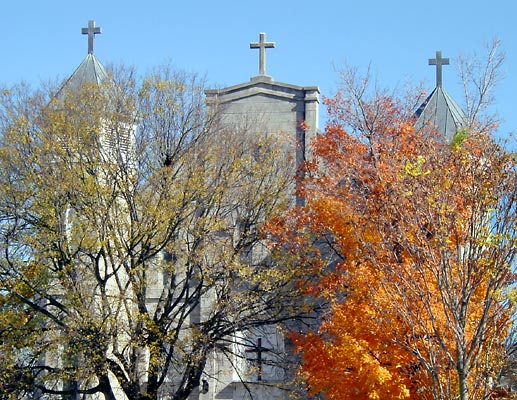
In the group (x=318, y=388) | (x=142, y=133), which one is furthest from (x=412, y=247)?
(x=142, y=133)

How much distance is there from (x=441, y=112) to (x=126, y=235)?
1162 cm

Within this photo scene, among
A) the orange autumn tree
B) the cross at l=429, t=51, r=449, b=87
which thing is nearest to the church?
the cross at l=429, t=51, r=449, b=87

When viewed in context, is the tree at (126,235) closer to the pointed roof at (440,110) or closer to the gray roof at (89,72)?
the gray roof at (89,72)

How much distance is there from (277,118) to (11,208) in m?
9.36

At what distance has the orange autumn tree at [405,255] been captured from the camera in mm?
17047

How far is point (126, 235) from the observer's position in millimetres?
27547

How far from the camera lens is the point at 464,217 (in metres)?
17.5

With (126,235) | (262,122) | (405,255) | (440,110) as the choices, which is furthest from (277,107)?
(405,255)

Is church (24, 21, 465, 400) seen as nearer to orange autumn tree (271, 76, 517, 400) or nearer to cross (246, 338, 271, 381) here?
cross (246, 338, 271, 381)

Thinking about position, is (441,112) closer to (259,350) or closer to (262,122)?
(262,122)

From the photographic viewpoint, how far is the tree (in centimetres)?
2638

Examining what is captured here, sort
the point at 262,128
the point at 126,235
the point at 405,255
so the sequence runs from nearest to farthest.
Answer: the point at 405,255 < the point at 126,235 < the point at 262,128

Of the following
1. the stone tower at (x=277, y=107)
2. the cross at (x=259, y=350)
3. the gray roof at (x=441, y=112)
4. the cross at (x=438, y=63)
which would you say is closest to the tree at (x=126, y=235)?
the cross at (x=259, y=350)

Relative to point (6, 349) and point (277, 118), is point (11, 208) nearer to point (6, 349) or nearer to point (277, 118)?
point (6, 349)
